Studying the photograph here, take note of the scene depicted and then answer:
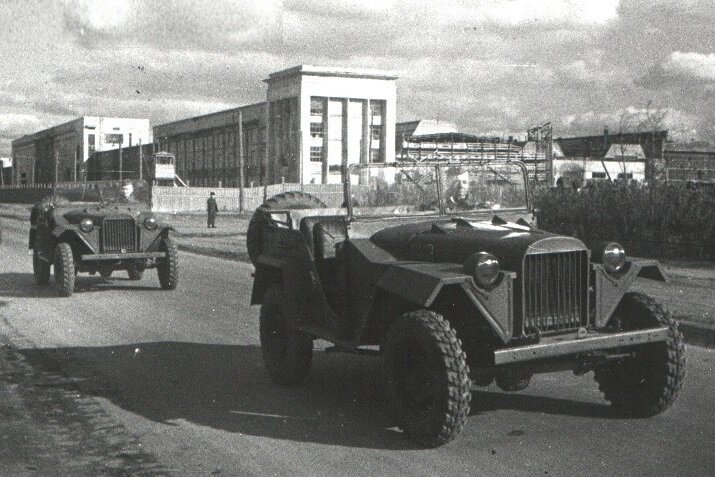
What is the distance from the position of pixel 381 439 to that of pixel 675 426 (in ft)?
6.27

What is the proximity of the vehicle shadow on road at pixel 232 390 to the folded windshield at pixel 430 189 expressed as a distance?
4.76ft

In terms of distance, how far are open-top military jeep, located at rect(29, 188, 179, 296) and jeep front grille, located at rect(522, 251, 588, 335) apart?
31.3 ft

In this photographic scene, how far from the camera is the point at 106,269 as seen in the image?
1450 centimetres

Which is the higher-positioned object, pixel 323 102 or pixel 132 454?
pixel 323 102

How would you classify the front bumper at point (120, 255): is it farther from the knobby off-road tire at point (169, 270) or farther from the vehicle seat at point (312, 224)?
the vehicle seat at point (312, 224)

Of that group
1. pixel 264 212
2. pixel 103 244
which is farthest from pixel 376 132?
pixel 264 212

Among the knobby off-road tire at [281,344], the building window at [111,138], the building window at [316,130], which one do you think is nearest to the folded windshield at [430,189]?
the knobby off-road tire at [281,344]

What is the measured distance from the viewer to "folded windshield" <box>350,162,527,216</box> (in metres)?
7.12

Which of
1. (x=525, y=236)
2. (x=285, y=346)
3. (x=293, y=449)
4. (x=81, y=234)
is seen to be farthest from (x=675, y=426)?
(x=81, y=234)

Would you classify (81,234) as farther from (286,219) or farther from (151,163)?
(151,163)

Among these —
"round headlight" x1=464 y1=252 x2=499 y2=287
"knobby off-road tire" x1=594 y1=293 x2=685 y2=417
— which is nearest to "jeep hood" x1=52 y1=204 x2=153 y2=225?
"knobby off-road tire" x1=594 y1=293 x2=685 y2=417

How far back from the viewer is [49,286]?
15.4m

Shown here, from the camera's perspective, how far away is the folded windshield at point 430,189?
7.12m

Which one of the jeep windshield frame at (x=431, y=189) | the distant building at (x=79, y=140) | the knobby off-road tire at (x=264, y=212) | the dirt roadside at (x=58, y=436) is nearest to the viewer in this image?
the dirt roadside at (x=58, y=436)
